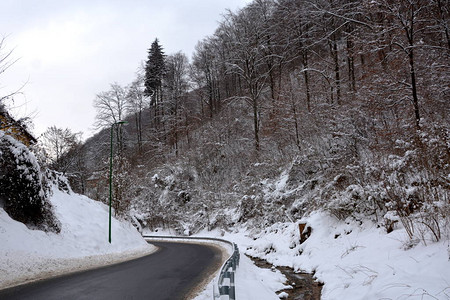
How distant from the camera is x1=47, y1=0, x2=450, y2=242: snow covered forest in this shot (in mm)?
10812

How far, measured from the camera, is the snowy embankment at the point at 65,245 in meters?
10.9

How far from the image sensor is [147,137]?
47812 mm

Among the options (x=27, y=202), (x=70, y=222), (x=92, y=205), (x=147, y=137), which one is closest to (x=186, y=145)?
(x=147, y=137)

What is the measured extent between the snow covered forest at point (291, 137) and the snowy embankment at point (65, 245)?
4.21ft

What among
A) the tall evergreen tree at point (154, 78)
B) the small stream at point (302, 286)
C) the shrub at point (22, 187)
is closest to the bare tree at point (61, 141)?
the tall evergreen tree at point (154, 78)

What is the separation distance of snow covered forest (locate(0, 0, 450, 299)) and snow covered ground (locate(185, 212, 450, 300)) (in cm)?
13

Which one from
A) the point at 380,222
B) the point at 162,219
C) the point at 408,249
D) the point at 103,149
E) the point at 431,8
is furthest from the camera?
the point at 103,149

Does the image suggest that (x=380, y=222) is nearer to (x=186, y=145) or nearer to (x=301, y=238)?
(x=301, y=238)

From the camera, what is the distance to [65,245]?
14.6 metres

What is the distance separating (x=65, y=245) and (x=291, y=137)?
18300mm

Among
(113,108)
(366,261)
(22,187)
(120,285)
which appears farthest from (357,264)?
(113,108)

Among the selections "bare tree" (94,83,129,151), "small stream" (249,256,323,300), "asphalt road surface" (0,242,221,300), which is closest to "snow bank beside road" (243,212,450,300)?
"small stream" (249,256,323,300)

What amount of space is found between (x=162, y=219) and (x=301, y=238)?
88.5ft

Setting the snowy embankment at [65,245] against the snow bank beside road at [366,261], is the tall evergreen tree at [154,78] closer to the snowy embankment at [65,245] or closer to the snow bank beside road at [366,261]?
the snowy embankment at [65,245]
